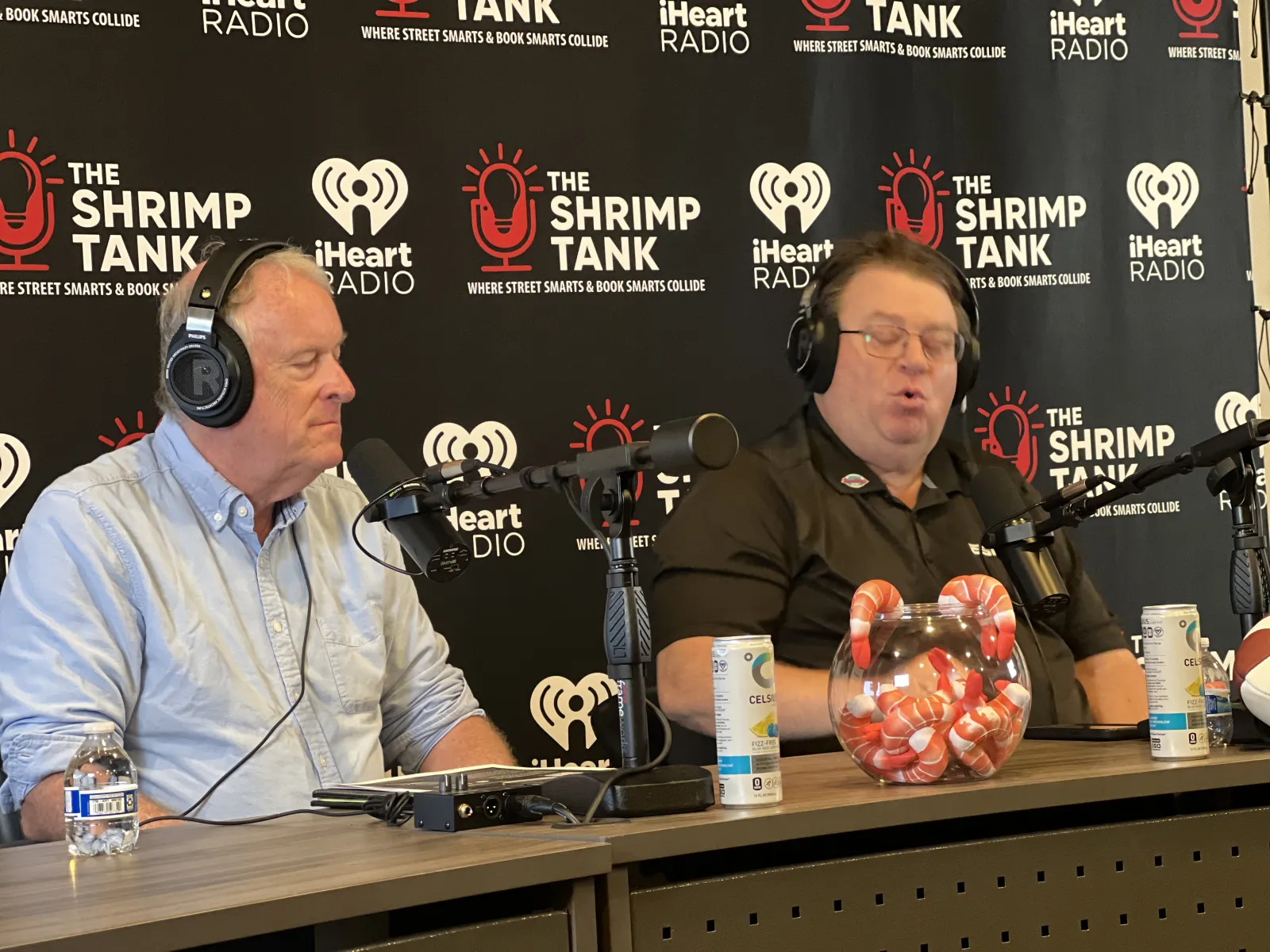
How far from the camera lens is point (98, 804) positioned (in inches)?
60.9

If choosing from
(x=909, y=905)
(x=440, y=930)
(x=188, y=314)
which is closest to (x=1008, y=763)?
(x=909, y=905)

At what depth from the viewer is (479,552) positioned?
3.14m

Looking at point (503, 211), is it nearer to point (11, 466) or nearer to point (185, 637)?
point (11, 466)

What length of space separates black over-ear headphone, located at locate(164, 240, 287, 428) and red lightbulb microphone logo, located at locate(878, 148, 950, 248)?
1788 mm

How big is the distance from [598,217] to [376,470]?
1598 millimetres

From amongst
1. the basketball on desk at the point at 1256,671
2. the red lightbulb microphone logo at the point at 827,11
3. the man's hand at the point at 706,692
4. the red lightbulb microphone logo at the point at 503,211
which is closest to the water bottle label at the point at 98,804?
the man's hand at the point at 706,692

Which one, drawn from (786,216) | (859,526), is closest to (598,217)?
(786,216)

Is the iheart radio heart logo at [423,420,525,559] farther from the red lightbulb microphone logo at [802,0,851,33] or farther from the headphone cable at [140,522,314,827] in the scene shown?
the red lightbulb microphone logo at [802,0,851,33]

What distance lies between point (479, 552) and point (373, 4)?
3.93 feet

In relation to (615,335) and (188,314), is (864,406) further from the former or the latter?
(188,314)

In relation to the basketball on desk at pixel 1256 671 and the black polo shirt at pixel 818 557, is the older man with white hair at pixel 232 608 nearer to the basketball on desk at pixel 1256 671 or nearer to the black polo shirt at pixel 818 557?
the black polo shirt at pixel 818 557

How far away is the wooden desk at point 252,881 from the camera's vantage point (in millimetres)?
1084

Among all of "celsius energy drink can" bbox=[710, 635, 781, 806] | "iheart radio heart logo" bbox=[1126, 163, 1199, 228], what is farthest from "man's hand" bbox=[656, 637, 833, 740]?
"iheart radio heart logo" bbox=[1126, 163, 1199, 228]

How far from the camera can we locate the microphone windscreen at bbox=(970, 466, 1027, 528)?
2.12 metres
